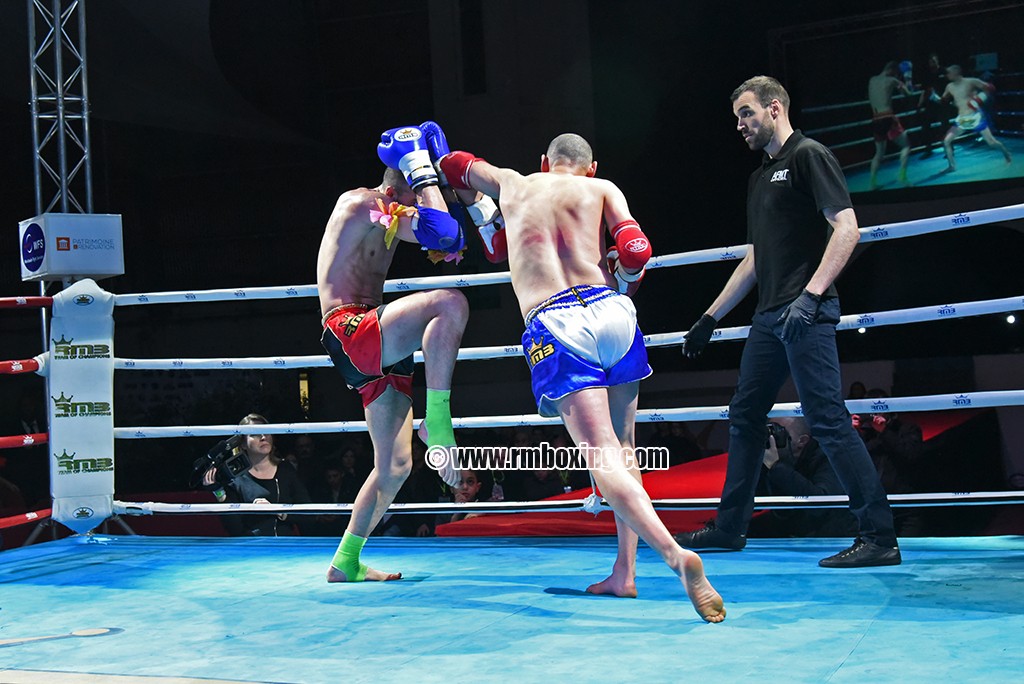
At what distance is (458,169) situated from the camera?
285 centimetres

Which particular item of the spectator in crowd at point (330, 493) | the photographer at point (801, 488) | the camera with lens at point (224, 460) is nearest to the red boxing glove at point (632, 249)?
the photographer at point (801, 488)

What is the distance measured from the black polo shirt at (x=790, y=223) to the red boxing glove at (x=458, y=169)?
37.4 inches

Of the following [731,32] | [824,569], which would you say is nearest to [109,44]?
[731,32]

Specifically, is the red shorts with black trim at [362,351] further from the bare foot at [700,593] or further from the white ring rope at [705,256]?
the bare foot at [700,593]

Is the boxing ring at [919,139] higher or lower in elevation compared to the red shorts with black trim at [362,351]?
higher

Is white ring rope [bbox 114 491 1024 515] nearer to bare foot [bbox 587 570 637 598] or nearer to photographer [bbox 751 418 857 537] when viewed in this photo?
bare foot [bbox 587 570 637 598]

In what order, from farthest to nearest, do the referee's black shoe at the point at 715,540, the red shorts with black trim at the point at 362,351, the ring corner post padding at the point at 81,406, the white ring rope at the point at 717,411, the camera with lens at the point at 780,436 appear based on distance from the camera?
the camera with lens at the point at 780,436 < the ring corner post padding at the point at 81,406 < the referee's black shoe at the point at 715,540 < the white ring rope at the point at 717,411 < the red shorts with black trim at the point at 362,351

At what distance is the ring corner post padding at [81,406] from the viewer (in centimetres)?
406

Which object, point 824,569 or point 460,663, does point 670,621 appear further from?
point 824,569

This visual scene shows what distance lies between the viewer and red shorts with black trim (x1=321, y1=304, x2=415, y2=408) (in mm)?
3037

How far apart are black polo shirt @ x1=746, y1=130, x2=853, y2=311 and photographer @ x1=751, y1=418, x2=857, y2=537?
166 centimetres

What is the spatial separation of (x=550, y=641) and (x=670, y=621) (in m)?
0.32

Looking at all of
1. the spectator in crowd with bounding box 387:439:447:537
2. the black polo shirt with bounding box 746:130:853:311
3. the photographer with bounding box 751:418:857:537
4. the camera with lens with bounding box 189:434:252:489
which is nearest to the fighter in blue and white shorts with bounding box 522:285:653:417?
the black polo shirt with bounding box 746:130:853:311

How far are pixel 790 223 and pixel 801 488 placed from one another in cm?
189
